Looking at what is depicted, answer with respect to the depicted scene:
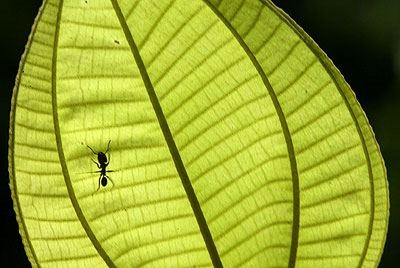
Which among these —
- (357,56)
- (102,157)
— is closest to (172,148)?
(102,157)

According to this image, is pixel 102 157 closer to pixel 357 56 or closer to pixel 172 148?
pixel 172 148

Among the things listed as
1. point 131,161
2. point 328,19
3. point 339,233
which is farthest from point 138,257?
point 328,19

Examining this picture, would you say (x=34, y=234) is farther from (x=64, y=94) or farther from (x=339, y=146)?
(x=339, y=146)

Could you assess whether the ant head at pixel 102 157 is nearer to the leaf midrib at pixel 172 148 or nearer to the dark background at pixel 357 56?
the leaf midrib at pixel 172 148

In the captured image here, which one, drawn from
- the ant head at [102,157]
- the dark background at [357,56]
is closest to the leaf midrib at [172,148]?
the ant head at [102,157]

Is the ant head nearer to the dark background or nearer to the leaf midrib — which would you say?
the leaf midrib
